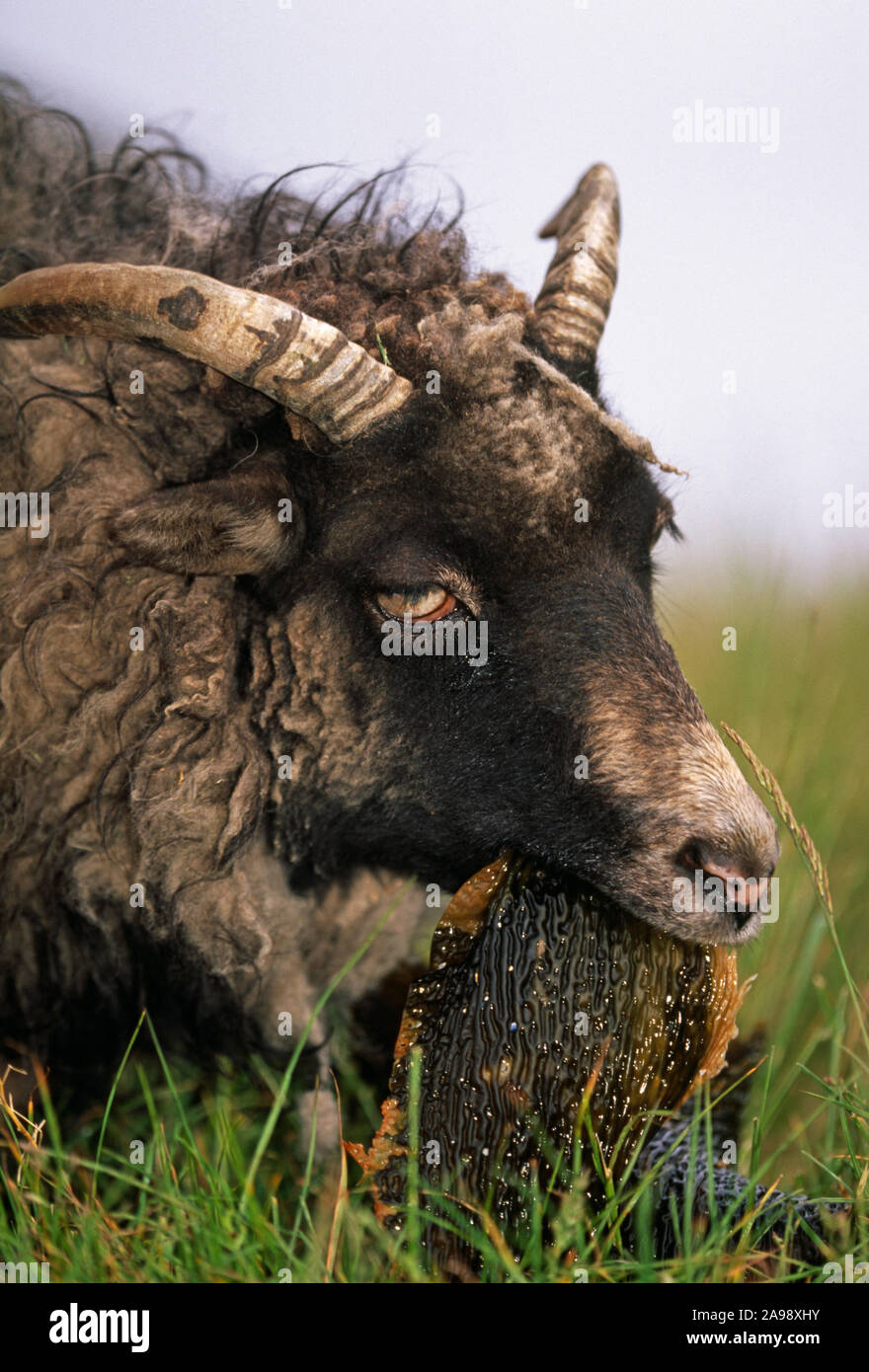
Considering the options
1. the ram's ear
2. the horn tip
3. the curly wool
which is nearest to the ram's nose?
the curly wool

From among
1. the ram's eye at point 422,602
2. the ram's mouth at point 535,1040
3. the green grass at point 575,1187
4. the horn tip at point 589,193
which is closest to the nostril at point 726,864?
the ram's mouth at point 535,1040

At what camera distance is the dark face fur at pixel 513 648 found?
311cm

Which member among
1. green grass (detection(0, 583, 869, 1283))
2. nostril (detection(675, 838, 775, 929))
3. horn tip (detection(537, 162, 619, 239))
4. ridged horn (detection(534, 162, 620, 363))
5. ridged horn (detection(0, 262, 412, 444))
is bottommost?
green grass (detection(0, 583, 869, 1283))

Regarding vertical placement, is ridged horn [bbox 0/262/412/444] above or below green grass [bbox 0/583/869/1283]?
above

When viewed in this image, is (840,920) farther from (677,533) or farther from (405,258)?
(405,258)

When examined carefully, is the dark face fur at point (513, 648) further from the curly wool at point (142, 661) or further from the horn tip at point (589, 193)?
the horn tip at point (589, 193)

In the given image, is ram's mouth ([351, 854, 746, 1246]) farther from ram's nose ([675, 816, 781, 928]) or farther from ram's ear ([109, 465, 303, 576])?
ram's ear ([109, 465, 303, 576])

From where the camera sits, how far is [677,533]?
4027mm

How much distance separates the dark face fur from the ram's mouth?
19 cm

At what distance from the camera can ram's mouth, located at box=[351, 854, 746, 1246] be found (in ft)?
9.94

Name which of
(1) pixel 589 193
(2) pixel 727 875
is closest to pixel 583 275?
(1) pixel 589 193

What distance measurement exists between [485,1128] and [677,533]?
2.16 meters

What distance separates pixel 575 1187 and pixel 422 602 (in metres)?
1.65
